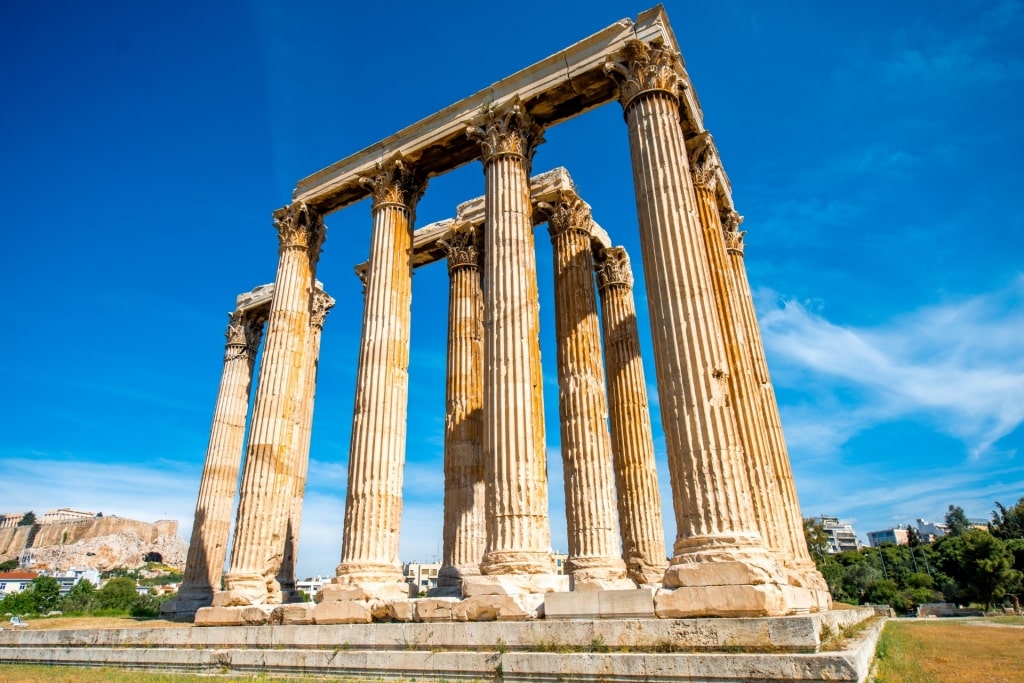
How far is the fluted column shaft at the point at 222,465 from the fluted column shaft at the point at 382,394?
1323 cm

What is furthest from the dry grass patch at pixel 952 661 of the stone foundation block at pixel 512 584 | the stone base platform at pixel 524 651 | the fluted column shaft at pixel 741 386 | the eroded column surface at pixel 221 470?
the eroded column surface at pixel 221 470

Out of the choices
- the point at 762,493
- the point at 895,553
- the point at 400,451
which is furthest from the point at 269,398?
the point at 895,553

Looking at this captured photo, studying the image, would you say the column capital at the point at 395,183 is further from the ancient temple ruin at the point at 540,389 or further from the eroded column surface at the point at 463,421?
the eroded column surface at the point at 463,421

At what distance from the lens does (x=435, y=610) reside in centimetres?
1193

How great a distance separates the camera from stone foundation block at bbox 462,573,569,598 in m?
11.6

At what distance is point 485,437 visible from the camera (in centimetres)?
1427

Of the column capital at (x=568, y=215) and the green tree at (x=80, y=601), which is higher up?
the column capital at (x=568, y=215)

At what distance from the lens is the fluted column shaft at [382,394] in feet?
50.2

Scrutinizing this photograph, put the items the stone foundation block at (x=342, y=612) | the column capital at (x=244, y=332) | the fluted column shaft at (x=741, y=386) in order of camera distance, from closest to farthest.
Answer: the stone foundation block at (x=342, y=612)
the fluted column shaft at (x=741, y=386)
the column capital at (x=244, y=332)

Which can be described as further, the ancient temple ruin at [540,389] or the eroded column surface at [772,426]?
the eroded column surface at [772,426]

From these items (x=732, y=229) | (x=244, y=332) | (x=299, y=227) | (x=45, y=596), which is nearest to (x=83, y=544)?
(x=45, y=596)

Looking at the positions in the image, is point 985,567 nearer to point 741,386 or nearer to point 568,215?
point 741,386

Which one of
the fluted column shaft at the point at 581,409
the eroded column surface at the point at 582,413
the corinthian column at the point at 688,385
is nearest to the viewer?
the corinthian column at the point at 688,385

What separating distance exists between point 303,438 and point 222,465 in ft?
16.2
